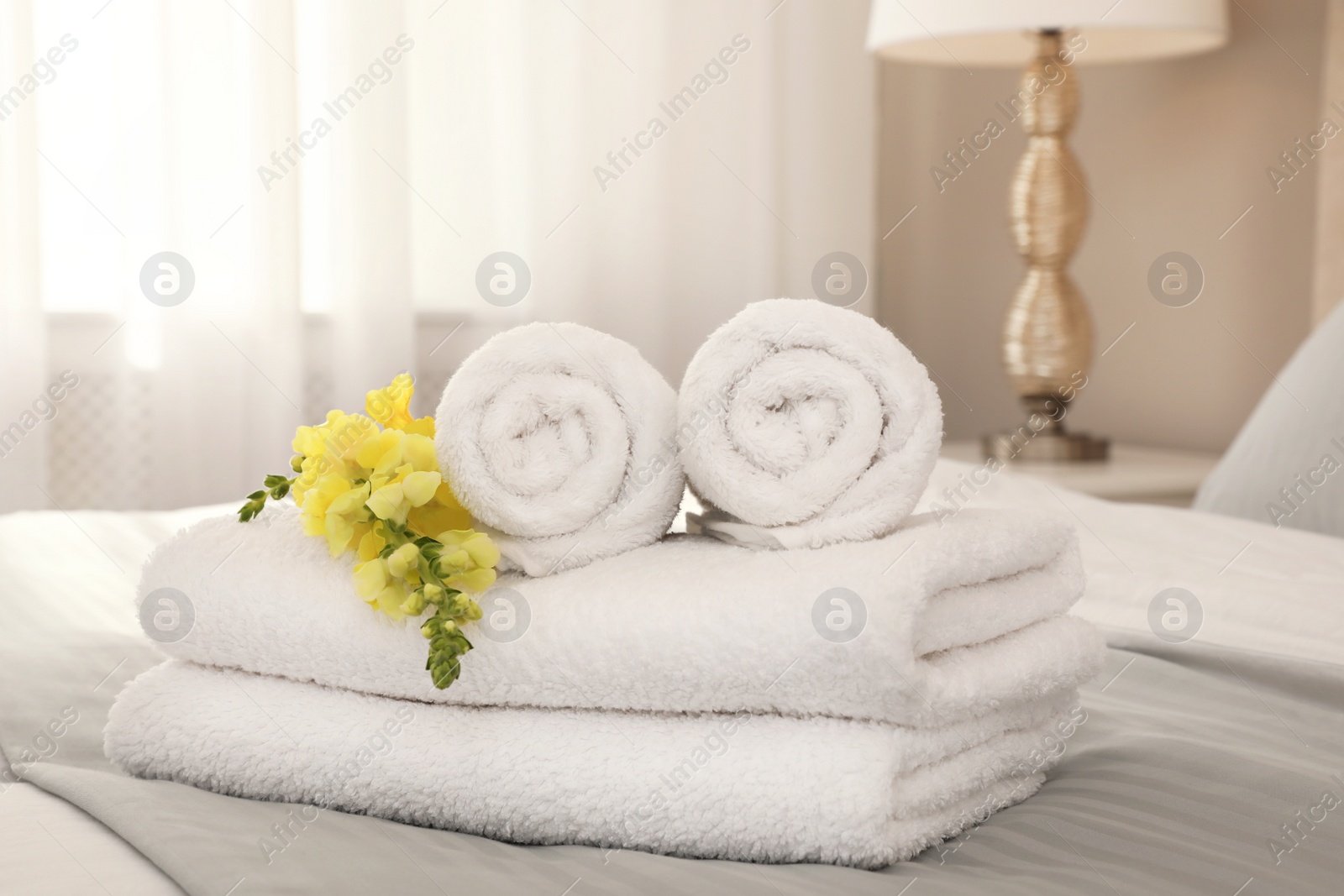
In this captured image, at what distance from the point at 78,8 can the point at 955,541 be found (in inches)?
76.4

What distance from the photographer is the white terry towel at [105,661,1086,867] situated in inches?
21.7

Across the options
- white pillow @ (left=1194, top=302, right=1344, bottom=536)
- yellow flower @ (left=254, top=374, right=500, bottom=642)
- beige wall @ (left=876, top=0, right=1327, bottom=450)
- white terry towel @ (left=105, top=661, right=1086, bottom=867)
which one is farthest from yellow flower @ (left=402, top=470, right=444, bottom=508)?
beige wall @ (left=876, top=0, right=1327, bottom=450)

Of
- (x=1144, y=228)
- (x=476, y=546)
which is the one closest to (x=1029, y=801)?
(x=476, y=546)

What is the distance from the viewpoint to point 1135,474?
1.97m

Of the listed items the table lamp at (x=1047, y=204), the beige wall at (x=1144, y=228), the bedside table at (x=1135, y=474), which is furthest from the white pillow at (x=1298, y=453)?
the table lamp at (x=1047, y=204)

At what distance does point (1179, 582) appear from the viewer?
108cm

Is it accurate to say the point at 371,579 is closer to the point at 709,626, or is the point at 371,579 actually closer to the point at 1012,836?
the point at 709,626

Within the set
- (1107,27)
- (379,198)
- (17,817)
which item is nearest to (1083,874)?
(17,817)

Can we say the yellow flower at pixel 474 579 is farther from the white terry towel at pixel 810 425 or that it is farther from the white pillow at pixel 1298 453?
the white pillow at pixel 1298 453

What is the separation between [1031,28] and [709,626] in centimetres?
163

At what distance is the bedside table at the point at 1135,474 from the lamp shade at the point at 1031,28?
0.73 metres

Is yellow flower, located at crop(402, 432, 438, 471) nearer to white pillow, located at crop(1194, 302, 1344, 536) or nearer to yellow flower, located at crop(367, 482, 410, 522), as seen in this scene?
yellow flower, located at crop(367, 482, 410, 522)

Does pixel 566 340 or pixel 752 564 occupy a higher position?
pixel 566 340

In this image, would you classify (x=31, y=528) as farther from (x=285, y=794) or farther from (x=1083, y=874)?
(x=1083, y=874)
